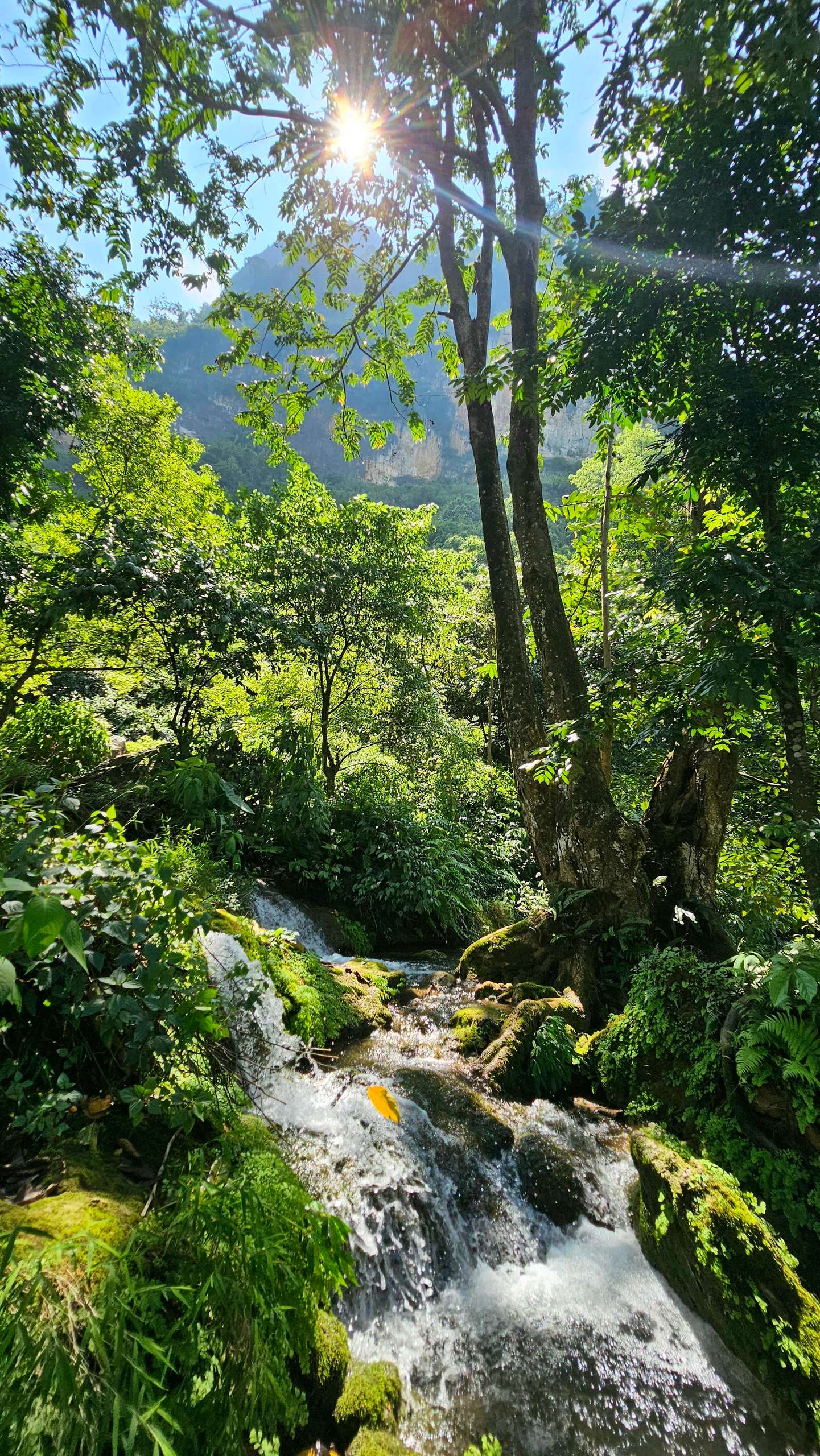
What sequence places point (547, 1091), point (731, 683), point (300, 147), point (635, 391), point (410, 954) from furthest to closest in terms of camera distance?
point (410, 954)
point (300, 147)
point (547, 1091)
point (635, 391)
point (731, 683)

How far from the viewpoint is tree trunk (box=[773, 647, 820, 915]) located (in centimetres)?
288

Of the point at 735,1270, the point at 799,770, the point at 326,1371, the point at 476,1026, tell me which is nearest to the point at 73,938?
the point at 326,1371

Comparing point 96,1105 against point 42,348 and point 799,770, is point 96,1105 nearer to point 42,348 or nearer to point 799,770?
point 799,770

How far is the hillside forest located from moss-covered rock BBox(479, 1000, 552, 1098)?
33 millimetres

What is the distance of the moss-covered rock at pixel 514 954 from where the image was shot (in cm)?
520

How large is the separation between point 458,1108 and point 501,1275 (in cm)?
93

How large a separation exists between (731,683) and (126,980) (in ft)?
9.26

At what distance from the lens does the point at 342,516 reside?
932cm

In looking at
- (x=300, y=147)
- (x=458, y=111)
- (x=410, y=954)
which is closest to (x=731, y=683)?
(x=410, y=954)

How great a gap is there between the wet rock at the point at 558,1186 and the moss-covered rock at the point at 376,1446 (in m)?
1.43

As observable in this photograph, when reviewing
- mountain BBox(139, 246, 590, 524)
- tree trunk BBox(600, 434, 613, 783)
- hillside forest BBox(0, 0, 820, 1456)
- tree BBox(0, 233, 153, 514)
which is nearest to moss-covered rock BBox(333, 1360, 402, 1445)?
hillside forest BBox(0, 0, 820, 1456)

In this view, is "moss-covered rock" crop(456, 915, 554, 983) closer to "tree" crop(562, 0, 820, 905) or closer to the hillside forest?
the hillside forest

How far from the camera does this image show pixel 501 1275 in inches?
107

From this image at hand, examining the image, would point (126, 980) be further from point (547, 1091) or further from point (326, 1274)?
point (547, 1091)
